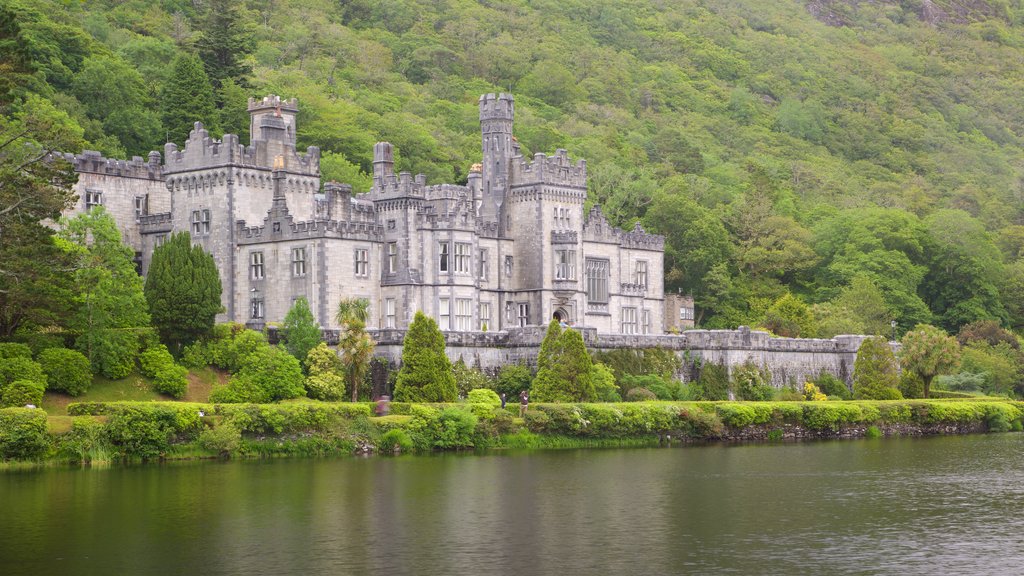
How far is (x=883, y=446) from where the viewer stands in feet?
252

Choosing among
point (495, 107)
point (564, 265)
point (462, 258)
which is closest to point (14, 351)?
point (462, 258)

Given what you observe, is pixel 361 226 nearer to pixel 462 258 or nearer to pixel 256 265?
pixel 462 258

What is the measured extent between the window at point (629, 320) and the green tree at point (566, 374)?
20.9 m

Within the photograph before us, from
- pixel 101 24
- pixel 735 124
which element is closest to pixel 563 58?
pixel 735 124

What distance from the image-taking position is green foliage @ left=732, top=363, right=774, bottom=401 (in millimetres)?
88688

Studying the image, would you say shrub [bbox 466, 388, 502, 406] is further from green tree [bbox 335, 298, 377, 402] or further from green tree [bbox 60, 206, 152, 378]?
green tree [bbox 60, 206, 152, 378]

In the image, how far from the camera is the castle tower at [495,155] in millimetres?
93000

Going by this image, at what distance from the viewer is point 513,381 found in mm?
80625

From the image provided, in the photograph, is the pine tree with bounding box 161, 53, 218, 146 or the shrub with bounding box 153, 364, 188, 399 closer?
the shrub with bounding box 153, 364, 188, 399

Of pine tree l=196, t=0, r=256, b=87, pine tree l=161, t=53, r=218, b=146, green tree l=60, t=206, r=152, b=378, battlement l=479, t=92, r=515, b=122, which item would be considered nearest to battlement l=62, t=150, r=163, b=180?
pine tree l=161, t=53, r=218, b=146

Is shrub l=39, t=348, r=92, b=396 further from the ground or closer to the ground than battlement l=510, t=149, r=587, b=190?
closer to the ground

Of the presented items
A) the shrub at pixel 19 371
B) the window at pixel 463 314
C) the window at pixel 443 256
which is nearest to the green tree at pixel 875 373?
the window at pixel 463 314

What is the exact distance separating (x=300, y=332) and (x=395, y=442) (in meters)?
10.9

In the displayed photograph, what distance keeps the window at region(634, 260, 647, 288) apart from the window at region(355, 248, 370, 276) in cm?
2237
